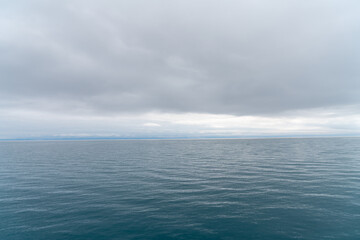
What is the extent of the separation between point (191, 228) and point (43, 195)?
88.2 ft

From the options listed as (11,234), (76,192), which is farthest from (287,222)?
(76,192)

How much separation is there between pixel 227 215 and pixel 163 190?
13.8m

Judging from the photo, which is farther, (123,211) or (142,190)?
(142,190)

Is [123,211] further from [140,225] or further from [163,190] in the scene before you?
[163,190]

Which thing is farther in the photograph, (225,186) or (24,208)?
(225,186)

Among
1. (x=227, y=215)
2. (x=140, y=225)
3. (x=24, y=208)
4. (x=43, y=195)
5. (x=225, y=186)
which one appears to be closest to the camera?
(x=140, y=225)

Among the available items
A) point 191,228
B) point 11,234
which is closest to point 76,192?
point 11,234

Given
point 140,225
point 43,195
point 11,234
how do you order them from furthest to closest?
1. point 43,195
2. point 140,225
3. point 11,234

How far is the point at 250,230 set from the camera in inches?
806

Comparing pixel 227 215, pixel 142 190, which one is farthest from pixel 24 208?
pixel 227 215

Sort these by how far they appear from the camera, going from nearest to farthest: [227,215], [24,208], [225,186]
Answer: [227,215], [24,208], [225,186]

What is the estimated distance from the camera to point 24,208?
26984 millimetres

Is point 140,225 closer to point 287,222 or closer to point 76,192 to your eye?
point 287,222

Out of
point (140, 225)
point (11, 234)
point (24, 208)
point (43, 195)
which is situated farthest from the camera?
point (43, 195)
